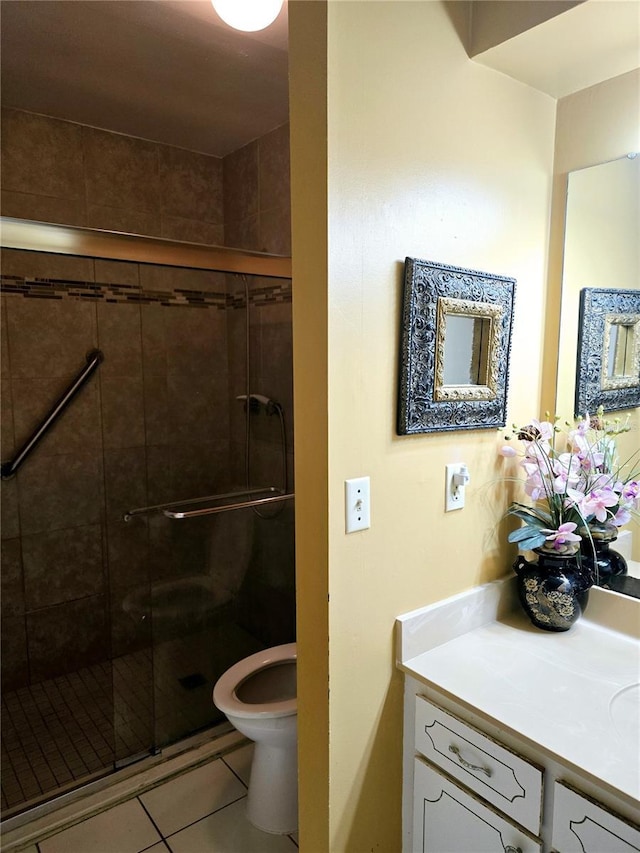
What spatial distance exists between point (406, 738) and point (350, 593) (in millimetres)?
422

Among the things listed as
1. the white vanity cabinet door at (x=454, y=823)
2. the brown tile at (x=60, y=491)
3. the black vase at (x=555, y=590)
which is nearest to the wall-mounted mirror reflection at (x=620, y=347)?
the black vase at (x=555, y=590)

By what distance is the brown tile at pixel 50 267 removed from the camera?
2.17 m

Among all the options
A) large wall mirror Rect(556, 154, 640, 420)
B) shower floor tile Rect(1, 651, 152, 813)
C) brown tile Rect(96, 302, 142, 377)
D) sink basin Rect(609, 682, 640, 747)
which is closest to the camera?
sink basin Rect(609, 682, 640, 747)

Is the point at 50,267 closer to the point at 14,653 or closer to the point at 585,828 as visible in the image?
the point at 14,653

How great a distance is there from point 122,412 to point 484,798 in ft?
6.70

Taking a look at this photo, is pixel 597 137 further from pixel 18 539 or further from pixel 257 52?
pixel 18 539

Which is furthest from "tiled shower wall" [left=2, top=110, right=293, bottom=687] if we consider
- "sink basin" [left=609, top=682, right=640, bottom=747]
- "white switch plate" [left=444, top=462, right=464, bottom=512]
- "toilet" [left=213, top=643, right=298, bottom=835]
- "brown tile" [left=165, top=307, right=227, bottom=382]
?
"sink basin" [left=609, top=682, right=640, bottom=747]

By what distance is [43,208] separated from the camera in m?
2.38

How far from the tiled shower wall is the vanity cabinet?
1310 millimetres

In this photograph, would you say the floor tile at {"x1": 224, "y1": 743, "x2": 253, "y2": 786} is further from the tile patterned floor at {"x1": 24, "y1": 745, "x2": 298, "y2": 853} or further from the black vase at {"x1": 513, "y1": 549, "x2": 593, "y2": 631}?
the black vase at {"x1": 513, "y1": 549, "x2": 593, "y2": 631}

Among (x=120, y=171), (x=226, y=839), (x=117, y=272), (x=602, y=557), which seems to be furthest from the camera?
(x=120, y=171)

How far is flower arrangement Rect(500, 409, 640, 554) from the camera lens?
1.35m

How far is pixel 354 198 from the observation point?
1071mm

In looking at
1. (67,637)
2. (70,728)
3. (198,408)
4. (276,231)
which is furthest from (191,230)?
(70,728)
